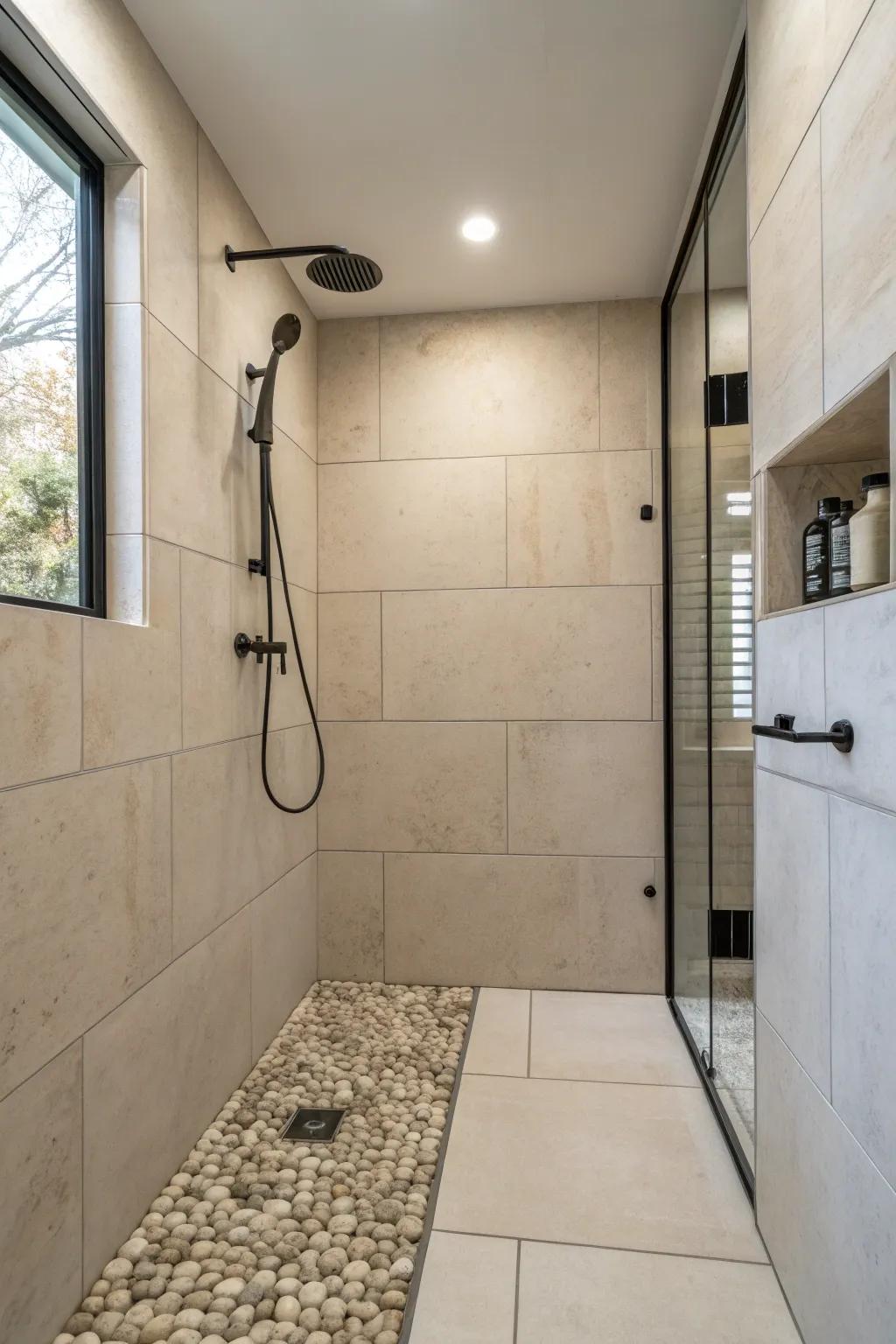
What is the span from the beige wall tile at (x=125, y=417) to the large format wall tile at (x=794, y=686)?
1.30 metres

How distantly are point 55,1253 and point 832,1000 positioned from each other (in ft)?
4.46

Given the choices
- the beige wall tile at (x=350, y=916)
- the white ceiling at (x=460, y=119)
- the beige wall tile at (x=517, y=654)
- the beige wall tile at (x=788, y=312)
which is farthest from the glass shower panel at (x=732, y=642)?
the beige wall tile at (x=350, y=916)

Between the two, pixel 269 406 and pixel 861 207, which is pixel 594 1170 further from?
pixel 269 406

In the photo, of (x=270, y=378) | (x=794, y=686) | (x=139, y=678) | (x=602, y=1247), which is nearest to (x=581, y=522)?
(x=270, y=378)

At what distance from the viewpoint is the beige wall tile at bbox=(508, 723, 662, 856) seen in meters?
2.81

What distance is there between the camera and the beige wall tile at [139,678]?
1.51 meters

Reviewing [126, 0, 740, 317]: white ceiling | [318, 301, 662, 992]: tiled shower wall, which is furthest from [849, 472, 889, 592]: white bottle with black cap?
[318, 301, 662, 992]: tiled shower wall

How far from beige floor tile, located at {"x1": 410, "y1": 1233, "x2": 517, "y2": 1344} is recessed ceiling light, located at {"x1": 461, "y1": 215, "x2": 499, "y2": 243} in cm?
262

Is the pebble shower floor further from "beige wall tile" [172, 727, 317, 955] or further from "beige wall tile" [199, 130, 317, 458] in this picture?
"beige wall tile" [199, 130, 317, 458]

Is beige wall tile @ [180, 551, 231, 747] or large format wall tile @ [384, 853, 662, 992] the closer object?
beige wall tile @ [180, 551, 231, 747]

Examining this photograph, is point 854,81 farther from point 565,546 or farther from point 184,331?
point 565,546

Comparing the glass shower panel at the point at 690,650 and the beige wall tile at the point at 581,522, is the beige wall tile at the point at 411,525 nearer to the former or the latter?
the beige wall tile at the point at 581,522

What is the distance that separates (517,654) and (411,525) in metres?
0.62

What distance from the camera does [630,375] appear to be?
112 inches
